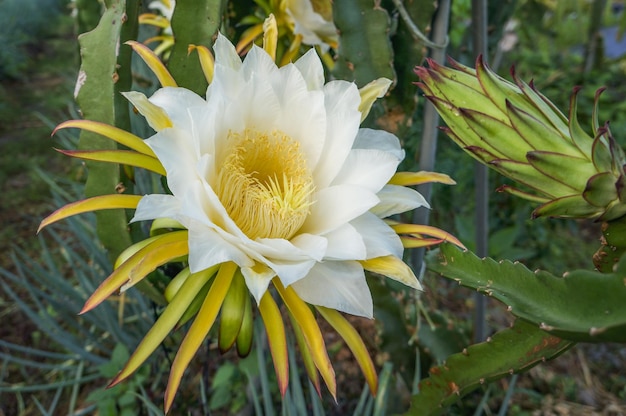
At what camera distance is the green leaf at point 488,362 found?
54 centimetres

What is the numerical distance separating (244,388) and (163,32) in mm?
841

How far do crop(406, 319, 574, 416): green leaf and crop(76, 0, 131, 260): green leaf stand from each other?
46cm

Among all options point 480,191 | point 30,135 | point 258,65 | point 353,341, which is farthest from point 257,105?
point 30,135

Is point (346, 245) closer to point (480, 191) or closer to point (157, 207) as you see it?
point (157, 207)

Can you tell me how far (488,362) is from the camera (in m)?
0.58

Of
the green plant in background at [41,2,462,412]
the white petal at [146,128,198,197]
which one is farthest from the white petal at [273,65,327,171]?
the white petal at [146,128,198,197]

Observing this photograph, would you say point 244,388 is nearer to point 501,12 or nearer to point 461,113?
point 461,113

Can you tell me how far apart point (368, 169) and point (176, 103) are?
197mm

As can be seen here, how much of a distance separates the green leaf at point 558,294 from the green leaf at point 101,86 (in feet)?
1.41

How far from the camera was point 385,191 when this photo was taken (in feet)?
1.71

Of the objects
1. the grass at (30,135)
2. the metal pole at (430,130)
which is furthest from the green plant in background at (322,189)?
the grass at (30,135)

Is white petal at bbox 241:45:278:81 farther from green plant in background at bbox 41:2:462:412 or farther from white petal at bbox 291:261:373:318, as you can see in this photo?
white petal at bbox 291:261:373:318

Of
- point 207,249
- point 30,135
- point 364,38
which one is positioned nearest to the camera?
point 207,249

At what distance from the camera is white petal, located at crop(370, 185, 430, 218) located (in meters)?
0.51
